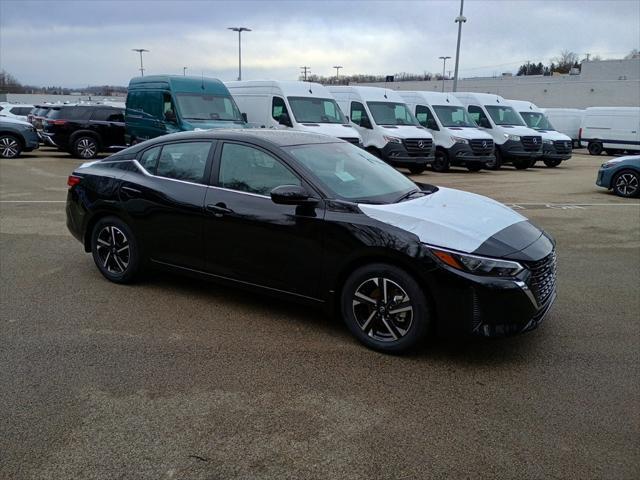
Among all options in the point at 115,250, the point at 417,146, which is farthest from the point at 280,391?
the point at 417,146

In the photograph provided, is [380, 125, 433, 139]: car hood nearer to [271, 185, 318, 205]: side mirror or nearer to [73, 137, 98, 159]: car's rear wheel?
[73, 137, 98, 159]: car's rear wheel

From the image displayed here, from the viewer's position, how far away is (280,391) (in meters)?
3.73

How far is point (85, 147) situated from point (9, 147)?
7.89 feet

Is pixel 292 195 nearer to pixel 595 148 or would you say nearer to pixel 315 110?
pixel 315 110

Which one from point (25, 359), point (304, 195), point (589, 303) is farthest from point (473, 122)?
point (25, 359)

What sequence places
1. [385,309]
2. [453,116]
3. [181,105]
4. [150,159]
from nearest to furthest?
[385,309] → [150,159] → [181,105] → [453,116]

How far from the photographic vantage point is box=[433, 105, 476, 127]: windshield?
20641 millimetres

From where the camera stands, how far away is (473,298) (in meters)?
3.94

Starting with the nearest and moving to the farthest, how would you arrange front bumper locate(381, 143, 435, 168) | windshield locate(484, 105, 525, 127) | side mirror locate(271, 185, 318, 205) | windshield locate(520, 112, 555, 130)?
side mirror locate(271, 185, 318, 205)
front bumper locate(381, 143, 435, 168)
windshield locate(484, 105, 525, 127)
windshield locate(520, 112, 555, 130)

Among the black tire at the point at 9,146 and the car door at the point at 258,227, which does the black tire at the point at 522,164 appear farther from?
the car door at the point at 258,227

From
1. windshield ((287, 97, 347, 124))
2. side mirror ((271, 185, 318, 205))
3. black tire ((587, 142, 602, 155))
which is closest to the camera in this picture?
side mirror ((271, 185, 318, 205))

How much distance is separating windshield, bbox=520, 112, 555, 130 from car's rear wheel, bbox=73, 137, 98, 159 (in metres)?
17.3

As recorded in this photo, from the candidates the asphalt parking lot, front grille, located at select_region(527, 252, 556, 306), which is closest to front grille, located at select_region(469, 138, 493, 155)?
the asphalt parking lot

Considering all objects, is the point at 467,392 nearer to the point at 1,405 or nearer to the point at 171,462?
the point at 171,462
